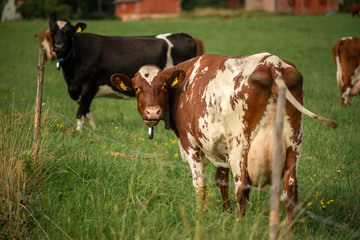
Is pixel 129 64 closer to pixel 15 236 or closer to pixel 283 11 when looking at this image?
pixel 15 236

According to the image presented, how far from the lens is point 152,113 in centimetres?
441

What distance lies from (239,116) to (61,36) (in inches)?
238

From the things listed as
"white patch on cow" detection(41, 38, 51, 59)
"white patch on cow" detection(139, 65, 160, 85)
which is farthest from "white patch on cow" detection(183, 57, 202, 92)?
"white patch on cow" detection(41, 38, 51, 59)

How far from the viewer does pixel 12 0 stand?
158ft

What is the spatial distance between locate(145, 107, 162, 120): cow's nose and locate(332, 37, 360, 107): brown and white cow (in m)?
6.97

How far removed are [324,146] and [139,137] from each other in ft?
9.95

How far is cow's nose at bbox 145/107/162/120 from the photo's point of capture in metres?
4.41

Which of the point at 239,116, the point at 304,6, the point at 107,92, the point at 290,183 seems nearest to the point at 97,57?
the point at 107,92

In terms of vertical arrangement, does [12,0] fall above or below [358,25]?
above

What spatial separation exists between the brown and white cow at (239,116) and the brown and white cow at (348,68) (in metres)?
6.76

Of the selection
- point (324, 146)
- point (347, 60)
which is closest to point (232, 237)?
point (324, 146)

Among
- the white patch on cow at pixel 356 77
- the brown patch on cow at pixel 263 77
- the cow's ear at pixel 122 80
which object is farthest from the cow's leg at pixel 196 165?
the white patch on cow at pixel 356 77

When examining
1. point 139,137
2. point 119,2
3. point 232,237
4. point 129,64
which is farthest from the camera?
point 119,2

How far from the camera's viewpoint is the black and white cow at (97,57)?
347 inches
